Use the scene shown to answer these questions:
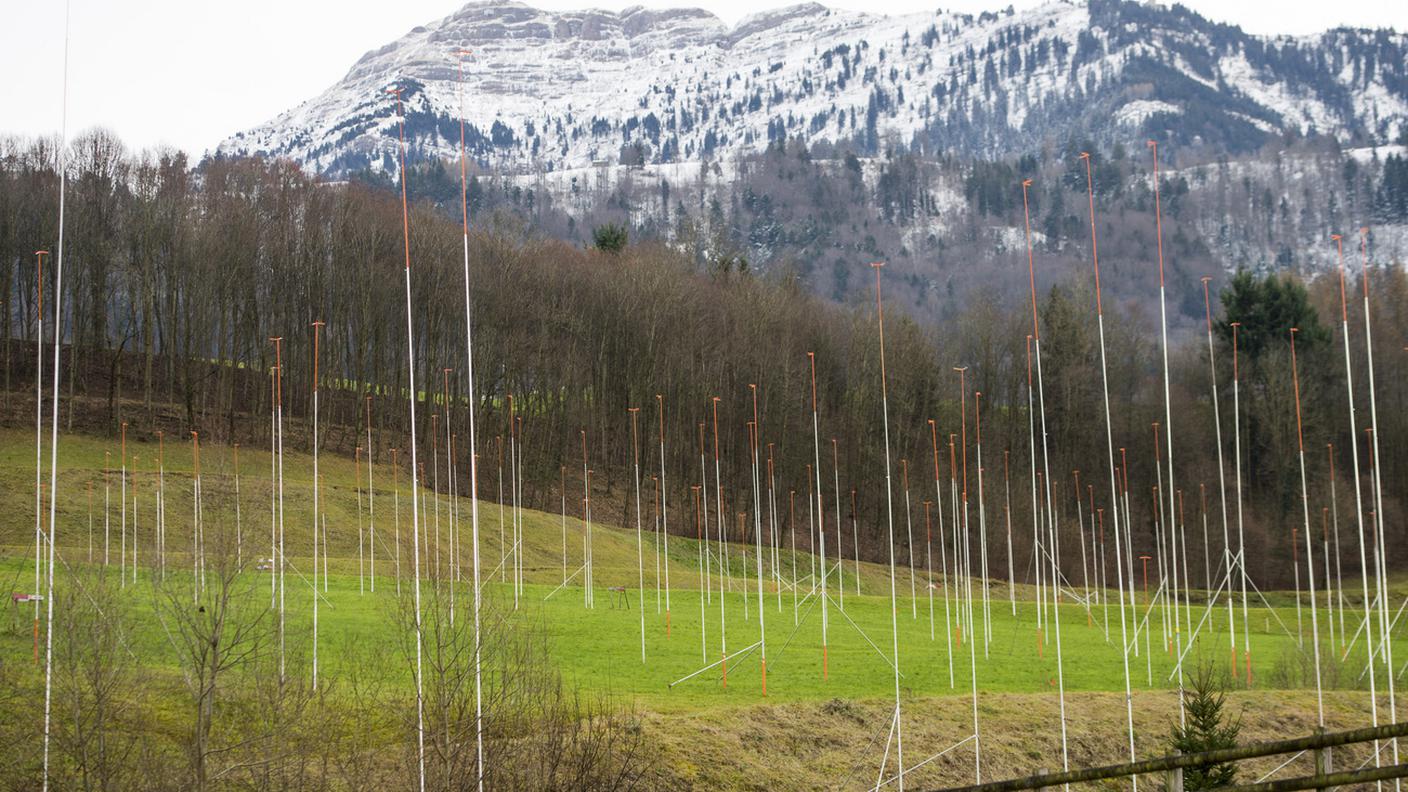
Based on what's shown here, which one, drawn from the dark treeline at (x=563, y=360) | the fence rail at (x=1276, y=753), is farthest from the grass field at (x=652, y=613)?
the fence rail at (x=1276, y=753)

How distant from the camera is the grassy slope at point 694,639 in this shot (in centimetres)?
3312

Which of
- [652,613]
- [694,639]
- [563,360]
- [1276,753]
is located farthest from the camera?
[563,360]

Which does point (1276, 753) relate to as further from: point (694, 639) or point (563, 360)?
point (563, 360)

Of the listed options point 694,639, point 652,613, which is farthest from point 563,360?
point 694,639

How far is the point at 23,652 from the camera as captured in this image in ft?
108

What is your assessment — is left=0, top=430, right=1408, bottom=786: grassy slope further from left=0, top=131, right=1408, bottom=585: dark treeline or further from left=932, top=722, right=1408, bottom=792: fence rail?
left=932, top=722, right=1408, bottom=792: fence rail

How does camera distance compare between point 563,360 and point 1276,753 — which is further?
point 563,360

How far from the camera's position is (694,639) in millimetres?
44875

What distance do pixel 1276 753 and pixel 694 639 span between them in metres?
31.1

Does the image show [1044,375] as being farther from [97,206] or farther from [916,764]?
[916,764]

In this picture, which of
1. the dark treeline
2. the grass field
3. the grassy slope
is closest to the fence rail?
the grassy slope

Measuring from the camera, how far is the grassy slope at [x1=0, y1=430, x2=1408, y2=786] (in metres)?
33.1

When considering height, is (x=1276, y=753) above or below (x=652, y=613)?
above

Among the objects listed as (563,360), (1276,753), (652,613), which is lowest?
(652,613)
